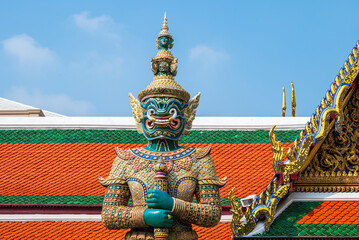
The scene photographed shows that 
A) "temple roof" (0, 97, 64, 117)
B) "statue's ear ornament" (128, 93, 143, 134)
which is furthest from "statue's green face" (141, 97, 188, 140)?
"temple roof" (0, 97, 64, 117)

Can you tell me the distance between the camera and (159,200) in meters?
8.73

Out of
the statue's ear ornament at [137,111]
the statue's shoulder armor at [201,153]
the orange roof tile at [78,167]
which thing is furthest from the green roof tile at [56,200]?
the statue's shoulder armor at [201,153]

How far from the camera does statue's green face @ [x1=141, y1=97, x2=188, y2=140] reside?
31.0 ft

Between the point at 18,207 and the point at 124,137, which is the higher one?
the point at 124,137

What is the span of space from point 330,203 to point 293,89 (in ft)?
22.6

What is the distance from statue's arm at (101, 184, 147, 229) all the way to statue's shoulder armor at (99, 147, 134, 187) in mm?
62

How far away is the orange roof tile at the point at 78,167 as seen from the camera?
43.1 ft

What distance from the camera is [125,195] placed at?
9344 mm

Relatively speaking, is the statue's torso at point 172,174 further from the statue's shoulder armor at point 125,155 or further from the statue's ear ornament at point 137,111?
the statue's ear ornament at point 137,111

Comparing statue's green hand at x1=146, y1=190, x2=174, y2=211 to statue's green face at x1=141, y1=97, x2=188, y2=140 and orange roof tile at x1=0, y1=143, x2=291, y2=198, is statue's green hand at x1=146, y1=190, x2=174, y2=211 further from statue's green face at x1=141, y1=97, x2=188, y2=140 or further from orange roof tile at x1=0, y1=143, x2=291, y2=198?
orange roof tile at x1=0, y1=143, x2=291, y2=198

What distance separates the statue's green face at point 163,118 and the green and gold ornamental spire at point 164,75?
0.29 ft

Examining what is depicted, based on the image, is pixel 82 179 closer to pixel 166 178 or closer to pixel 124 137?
pixel 124 137

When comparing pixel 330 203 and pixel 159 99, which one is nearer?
pixel 159 99

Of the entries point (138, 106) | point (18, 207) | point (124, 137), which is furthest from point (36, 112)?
point (138, 106)
